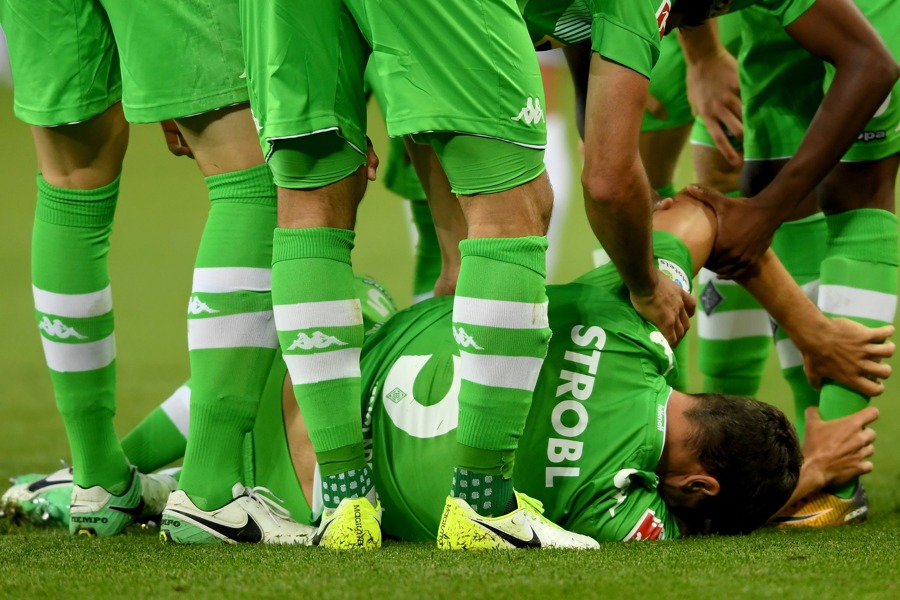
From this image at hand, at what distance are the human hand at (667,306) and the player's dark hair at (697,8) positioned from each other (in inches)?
18.8

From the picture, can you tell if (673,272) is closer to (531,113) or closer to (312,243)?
(531,113)

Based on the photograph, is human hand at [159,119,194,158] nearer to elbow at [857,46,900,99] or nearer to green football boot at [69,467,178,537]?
green football boot at [69,467,178,537]

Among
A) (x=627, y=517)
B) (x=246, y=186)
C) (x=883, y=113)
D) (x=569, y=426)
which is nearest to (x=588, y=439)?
(x=569, y=426)

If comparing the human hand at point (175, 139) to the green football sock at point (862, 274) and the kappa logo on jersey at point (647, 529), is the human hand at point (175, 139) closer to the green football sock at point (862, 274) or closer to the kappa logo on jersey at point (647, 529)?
the kappa logo on jersey at point (647, 529)

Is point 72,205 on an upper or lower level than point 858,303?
upper

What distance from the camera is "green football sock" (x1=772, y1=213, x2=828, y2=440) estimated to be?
104 inches

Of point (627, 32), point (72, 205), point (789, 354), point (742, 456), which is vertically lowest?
point (789, 354)

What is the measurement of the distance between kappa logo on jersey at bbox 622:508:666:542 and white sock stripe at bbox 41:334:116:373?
40.9 inches

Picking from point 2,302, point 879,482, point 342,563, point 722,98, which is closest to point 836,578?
point 342,563

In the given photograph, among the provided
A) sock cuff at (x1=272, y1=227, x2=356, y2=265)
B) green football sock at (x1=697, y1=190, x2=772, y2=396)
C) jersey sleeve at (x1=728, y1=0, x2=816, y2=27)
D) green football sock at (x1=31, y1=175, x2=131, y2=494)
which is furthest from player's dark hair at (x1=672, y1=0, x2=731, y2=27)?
green football sock at (x1=31, y1=175, x2=131, y2=494)

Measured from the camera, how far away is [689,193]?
2186mm

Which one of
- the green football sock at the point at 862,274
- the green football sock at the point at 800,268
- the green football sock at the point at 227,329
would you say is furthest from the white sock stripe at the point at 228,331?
the green football sock at the point at 800,268

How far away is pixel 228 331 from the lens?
1.92m

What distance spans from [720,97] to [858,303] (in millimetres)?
709
